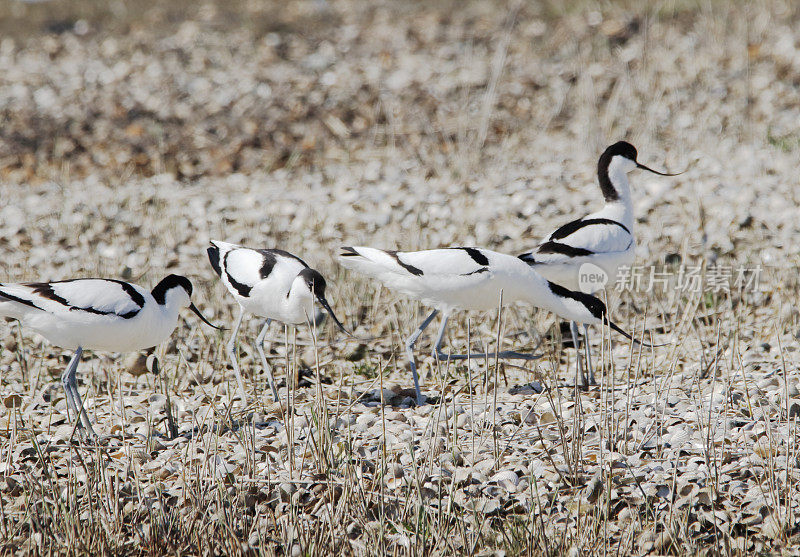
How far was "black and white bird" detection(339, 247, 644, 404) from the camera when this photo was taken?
175 inches

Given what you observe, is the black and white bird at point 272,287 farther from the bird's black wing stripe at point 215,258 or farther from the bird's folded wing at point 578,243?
the bird's folded wing at point 578,243

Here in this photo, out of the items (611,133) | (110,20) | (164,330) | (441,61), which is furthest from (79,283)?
(110,20)

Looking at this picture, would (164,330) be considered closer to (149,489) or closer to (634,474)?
(149,489)

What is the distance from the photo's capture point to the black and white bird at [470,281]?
Answer: 4445mm

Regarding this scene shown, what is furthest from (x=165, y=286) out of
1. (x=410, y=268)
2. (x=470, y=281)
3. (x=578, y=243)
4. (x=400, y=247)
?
(x=400, y=247)

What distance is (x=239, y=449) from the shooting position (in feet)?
12.6

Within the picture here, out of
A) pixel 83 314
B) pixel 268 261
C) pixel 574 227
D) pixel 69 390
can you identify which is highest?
pixel 574 227

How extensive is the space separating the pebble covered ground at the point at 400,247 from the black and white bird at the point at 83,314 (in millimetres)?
220

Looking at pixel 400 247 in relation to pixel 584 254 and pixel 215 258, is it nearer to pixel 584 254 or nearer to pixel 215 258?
pixel 215 258

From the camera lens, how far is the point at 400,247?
681 cm

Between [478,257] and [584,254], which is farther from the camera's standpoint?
[584,254]

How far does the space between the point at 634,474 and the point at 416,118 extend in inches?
298

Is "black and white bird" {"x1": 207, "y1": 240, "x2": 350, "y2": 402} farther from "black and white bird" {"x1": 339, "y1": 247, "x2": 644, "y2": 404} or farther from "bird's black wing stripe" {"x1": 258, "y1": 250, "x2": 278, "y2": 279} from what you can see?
"black and white bird" {"x1": 339, "y1": 247, "x2": 644, "y2": 404}

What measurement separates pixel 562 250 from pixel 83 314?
2412 mm
